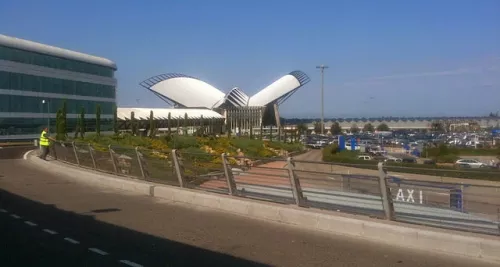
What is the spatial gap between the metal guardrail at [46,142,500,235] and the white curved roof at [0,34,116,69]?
59.2m

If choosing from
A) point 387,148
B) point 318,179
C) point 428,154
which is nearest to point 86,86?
point 387,148

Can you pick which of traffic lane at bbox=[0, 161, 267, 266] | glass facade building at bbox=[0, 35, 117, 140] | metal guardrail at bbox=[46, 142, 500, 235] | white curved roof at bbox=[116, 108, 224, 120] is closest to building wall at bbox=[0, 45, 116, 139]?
glass facade building at bbox=[0, 35, 117, 140]

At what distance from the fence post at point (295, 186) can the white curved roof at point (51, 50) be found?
211 ft

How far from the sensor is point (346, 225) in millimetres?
10109

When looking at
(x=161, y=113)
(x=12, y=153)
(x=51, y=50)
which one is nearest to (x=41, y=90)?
(x=51, y=50)

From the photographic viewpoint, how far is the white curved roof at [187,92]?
391ft

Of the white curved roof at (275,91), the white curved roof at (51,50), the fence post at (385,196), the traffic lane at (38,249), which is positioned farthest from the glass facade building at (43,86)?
the fence post at (385,196)

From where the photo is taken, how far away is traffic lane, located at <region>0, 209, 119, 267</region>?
8.19 m

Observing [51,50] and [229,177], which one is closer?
[229,177]

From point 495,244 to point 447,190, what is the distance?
1.23m

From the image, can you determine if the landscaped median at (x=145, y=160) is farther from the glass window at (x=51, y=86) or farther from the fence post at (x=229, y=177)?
the glass window at (x=51, y=86)

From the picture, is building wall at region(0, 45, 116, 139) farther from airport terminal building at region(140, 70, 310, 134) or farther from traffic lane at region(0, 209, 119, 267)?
traffic lane at region(0, 209, 119, 267)

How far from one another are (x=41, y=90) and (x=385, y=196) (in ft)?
236

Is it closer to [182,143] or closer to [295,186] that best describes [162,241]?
[295,186]
